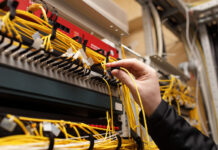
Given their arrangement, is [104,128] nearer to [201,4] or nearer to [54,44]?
[54,44]

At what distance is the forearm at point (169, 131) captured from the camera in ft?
2.27

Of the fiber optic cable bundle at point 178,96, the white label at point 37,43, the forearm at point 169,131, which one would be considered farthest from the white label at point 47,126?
the fiber optic cable bundle at point 178,96

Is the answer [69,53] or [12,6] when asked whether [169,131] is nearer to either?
[69,53]

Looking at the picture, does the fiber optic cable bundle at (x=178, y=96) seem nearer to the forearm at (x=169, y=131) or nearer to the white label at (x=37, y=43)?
the forearm at (x=169, y=131)

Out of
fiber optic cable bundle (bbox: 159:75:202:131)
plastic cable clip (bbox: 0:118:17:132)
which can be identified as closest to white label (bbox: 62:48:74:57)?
plastic cable clip (bbox: 0:118:17:132)

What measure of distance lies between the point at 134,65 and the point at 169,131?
0.27 metres

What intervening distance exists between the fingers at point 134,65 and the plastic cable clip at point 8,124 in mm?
363

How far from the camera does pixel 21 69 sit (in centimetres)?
52

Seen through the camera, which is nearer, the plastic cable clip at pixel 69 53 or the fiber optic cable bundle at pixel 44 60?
the fiber optic cable bundle at pixel 44 60

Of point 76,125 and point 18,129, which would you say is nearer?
point 18,129

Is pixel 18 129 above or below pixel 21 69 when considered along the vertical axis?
below

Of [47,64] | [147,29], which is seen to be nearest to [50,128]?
[47,64]

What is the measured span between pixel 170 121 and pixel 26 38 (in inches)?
21.5

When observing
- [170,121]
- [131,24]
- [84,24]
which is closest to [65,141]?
[170,121]
